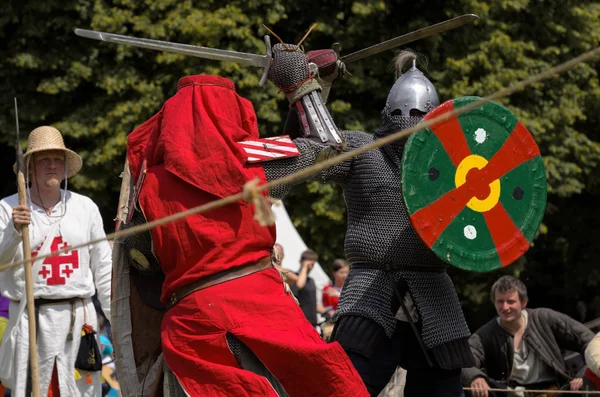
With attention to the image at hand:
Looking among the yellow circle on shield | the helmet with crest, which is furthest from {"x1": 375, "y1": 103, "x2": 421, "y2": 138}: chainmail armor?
the yellow circle on shield

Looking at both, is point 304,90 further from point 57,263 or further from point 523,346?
point 523,346

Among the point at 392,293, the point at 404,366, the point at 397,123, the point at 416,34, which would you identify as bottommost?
the point at 404,366

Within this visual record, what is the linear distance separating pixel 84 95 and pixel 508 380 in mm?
7246

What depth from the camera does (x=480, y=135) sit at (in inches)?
192

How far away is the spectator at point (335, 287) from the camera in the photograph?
984cm

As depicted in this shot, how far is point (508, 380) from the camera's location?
7.28 m

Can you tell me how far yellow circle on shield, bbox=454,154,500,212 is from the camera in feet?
15.9

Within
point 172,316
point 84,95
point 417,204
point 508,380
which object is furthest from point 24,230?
point 84,95

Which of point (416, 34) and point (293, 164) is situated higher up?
point (416, 34)

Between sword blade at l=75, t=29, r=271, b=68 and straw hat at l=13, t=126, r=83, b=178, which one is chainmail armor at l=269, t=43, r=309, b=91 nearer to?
sword blade at l=75, t=29, r=271, b=68

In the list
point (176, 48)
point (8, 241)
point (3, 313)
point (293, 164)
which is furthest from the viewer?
point (3, 313)

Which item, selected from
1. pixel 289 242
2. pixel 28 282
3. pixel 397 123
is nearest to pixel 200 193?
pixel 397 123

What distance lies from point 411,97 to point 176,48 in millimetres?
1045

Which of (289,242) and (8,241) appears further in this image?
(289,242)
